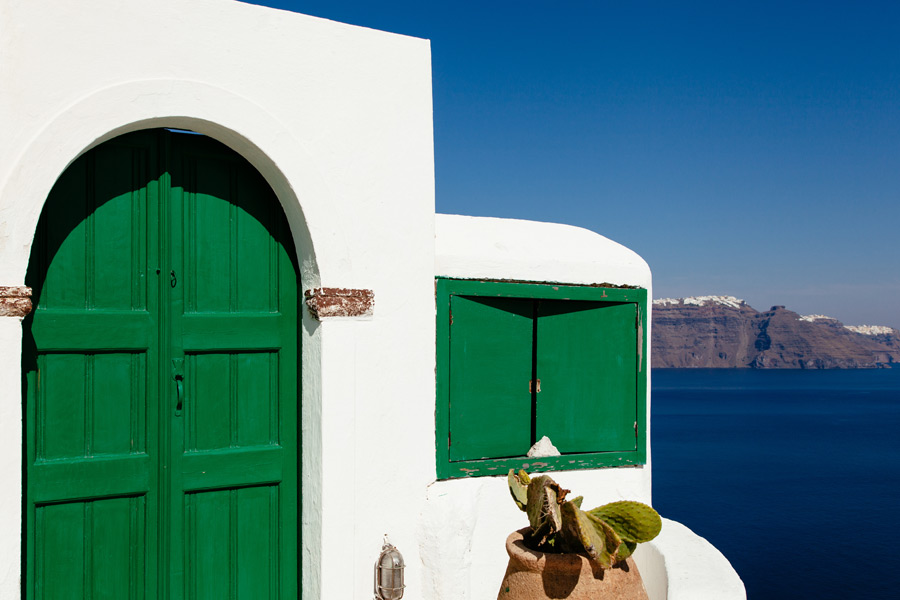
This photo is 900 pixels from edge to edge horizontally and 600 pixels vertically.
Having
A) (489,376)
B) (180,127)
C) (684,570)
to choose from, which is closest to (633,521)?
(684,570)

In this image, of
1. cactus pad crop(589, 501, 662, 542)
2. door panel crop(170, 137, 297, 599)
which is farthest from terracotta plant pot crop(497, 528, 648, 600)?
door panel crop(170, 137, 297, 599)

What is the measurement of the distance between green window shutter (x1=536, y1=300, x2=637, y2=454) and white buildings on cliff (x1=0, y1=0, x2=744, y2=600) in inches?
19.7

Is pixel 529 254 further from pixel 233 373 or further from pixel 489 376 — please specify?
pixel 233 373

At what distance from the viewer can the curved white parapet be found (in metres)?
3.84

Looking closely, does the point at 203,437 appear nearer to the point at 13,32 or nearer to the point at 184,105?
the point at 184,105

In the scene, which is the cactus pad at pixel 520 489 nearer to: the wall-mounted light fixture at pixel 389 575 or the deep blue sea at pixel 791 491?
the wall-mounted light fixture at pixel 389 575

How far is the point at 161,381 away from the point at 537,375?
2442mm

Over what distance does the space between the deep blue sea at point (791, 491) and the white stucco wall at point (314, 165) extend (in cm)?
3199

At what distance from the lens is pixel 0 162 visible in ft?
10.9

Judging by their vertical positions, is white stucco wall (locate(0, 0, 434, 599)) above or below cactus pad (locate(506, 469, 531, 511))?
above

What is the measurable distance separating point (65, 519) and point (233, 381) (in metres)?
1.02

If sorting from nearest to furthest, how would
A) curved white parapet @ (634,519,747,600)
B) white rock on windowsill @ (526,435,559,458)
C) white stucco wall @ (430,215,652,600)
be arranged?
curved white parapet @ (634,519,747,600) < white stucco wall @ (430,215,652,600) < white rock on windowsill @ (526,435,559,458)

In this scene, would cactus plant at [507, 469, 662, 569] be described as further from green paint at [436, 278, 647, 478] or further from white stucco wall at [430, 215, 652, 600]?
green paint at [436, 278, 647, 478]

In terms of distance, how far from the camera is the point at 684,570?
13.6ft
